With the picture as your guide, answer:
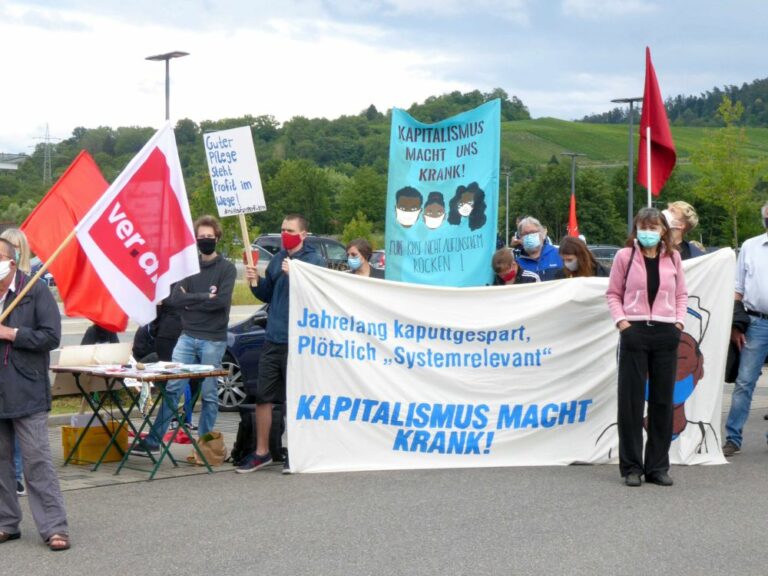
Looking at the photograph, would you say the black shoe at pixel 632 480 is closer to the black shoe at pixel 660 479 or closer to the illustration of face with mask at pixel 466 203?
the black shoe at pixel 660 479

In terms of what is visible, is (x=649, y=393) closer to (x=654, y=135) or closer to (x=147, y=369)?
(x=654, y=135)

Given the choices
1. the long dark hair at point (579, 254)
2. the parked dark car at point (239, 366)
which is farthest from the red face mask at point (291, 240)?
the parked dark car at point (239, 366)

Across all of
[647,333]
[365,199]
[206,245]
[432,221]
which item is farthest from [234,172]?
[365,199]

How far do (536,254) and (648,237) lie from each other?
2.36 meters

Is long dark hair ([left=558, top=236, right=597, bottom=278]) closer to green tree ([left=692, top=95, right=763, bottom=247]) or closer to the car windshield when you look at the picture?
the car windshield

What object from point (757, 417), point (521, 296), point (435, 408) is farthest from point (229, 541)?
point (757, 417)

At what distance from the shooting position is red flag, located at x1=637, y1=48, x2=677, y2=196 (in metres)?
Result: 10.1

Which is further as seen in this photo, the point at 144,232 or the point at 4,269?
the point at 144,232

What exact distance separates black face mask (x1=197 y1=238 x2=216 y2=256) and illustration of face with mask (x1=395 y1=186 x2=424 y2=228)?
5.66 feet

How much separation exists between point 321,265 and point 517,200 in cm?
7966

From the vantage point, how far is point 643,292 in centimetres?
843

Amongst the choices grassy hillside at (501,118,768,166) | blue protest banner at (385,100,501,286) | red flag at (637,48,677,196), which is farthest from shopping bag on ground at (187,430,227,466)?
grassy hillside at (501,118,768,166)

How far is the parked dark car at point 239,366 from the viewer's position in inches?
512

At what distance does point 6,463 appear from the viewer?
22.0ft
